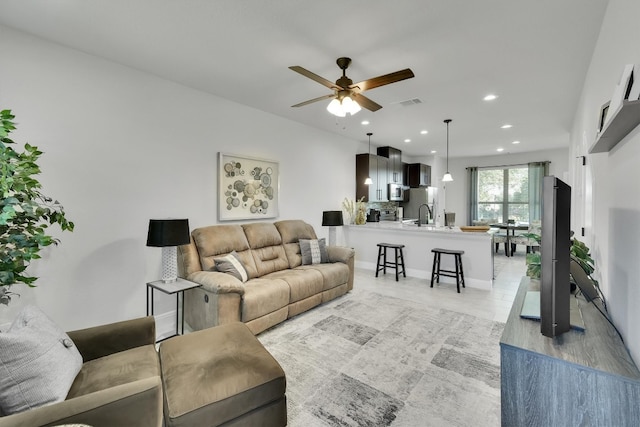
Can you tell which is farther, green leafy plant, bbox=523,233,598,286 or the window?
the window

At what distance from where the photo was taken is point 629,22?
1.48 metres

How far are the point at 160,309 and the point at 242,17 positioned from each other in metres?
3.07

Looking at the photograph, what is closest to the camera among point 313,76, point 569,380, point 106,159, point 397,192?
point 569,380

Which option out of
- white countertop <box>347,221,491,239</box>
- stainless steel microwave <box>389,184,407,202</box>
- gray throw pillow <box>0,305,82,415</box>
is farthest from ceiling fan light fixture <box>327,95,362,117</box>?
stainless steel microwave <box>389,184,407,202</box>

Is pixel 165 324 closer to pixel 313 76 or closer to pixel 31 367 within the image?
pixel 31 367

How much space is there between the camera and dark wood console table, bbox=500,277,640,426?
104 centimetres

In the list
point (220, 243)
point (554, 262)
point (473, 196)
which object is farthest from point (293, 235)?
point (473, 196)

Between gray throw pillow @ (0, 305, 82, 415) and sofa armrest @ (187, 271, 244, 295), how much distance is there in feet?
4.23

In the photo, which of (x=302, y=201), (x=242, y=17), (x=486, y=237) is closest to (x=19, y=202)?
(x=242, y=17)

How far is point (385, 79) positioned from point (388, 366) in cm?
243

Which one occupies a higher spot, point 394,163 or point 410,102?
point 410,102

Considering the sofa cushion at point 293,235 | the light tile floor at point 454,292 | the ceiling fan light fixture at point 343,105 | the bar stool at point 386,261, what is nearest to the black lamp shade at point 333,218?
the sofa cushion at point 293,235

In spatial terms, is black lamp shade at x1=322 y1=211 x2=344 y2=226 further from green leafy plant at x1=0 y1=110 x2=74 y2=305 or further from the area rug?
green leafy plant at x1=0 y1=110 x2=74 y2=305

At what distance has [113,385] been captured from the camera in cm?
150
